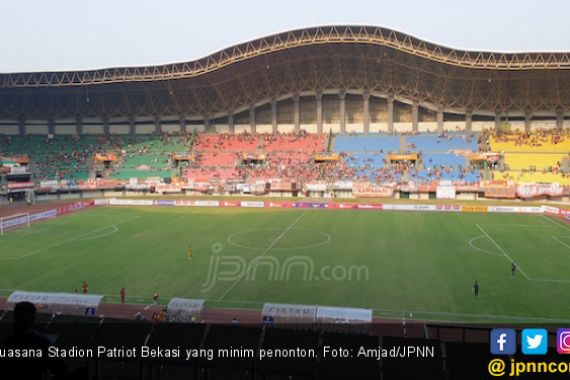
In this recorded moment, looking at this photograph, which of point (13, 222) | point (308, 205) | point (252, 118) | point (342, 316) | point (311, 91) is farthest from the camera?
point (252, 118)

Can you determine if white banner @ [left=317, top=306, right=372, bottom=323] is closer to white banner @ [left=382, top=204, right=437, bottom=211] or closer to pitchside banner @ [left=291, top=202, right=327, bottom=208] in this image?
white banner @ [left=382, top=204, right=437, bottom=211]

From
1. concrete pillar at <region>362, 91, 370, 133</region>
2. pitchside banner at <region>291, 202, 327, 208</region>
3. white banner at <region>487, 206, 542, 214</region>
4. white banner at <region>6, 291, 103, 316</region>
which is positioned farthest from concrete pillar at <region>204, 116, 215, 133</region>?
white banner at <region>6, 291, 103, 316</region>

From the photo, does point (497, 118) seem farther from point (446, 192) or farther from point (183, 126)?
point (183, 126)

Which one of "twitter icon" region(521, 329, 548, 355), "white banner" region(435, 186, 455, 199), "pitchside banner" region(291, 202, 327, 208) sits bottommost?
"pitchside banner" region(291, 202, 327, 208)

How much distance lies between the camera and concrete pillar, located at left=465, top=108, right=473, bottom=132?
85312 mm

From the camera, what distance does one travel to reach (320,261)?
35875mm

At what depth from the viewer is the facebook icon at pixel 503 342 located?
717 cm

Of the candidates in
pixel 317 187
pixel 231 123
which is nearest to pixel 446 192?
pixel 317 187

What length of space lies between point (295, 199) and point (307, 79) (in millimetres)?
25995

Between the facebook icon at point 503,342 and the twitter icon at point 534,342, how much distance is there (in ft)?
0.48

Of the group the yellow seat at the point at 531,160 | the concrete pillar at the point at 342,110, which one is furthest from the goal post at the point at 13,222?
the yellow seat at the point at 531,160

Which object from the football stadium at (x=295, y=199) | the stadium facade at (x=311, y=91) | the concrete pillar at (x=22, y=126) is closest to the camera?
the football stadium at (x=295, y=199)

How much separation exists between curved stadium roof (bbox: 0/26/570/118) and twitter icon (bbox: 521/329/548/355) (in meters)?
72.8

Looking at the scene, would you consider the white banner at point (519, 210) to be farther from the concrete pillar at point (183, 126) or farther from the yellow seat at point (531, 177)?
the concrete pillar at point (183, 126)
